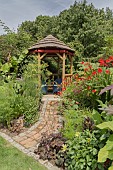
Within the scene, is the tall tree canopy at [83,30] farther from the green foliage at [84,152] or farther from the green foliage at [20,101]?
the green foliage at [84,152]

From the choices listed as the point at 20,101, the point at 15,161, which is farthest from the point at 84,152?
the point at 20,101

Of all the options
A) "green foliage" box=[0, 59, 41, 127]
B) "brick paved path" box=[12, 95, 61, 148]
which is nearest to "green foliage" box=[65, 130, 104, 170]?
"brick paved path" box=[12, 95, 61, 148]

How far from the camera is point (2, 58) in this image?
1146 centimetres

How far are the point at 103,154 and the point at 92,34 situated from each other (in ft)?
55.4

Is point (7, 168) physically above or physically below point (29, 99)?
below

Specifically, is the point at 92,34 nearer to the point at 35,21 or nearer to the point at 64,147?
the point at 35,21

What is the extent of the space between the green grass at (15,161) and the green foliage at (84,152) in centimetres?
61

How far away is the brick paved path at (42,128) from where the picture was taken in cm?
466

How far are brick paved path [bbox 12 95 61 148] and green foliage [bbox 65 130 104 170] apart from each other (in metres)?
1.33

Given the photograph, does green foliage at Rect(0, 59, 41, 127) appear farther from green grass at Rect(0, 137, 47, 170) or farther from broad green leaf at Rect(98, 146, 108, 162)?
broad green leaf at Rect(98, 146, 108, 162)

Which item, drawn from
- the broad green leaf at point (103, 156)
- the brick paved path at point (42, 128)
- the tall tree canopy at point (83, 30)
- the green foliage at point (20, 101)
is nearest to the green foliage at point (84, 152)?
the broad green leaf at point (103, 156)

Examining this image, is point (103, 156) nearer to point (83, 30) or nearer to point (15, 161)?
point (15, 161)

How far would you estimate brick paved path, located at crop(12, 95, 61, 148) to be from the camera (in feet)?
15.3

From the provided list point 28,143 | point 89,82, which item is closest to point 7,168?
point 28,143
